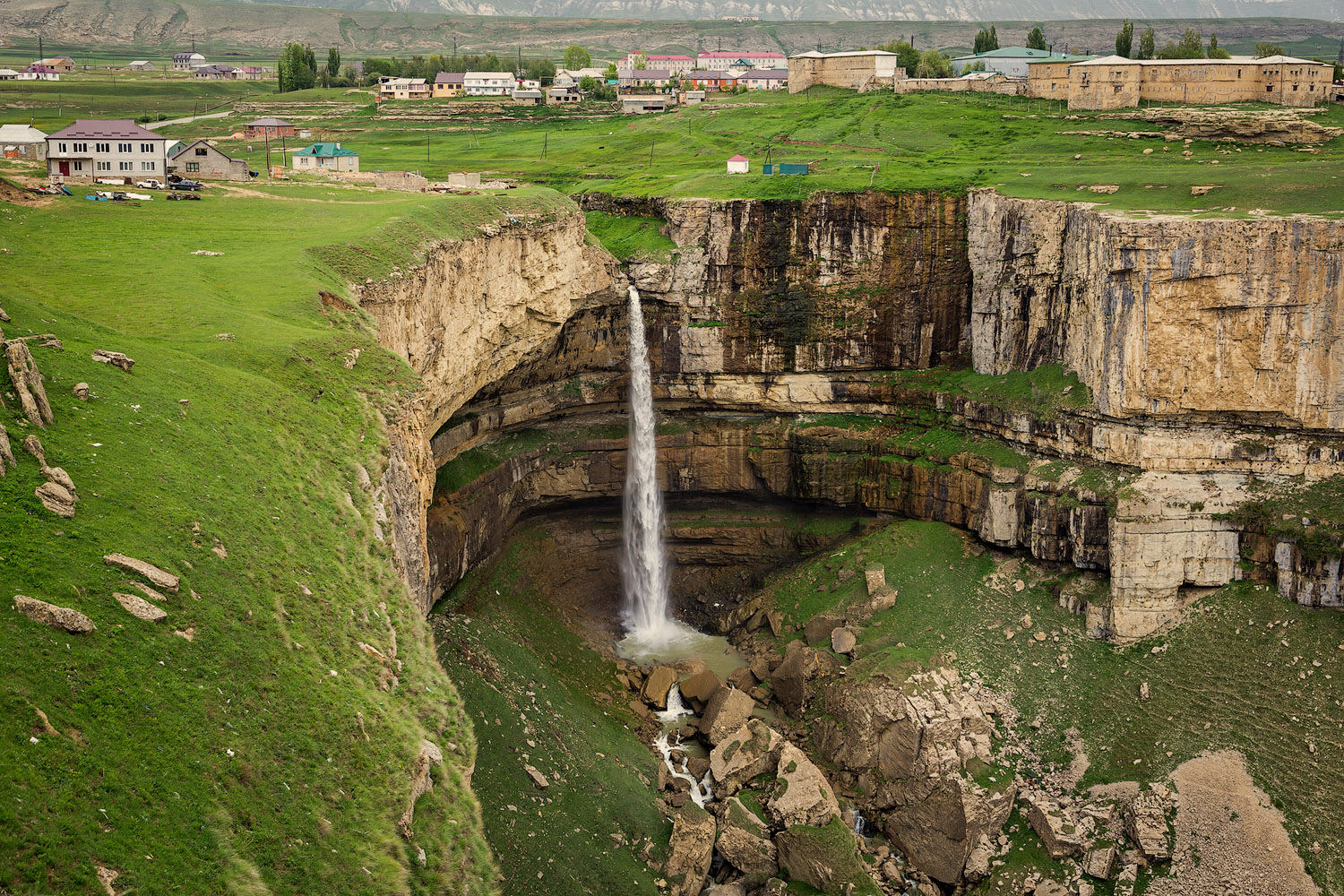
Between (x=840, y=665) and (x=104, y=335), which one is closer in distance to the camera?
(x=104, y=335)

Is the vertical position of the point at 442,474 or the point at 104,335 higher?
the point at 104,335

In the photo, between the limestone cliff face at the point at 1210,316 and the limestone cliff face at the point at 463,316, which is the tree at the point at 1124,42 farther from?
the limestone cliff face at the point at 463,316

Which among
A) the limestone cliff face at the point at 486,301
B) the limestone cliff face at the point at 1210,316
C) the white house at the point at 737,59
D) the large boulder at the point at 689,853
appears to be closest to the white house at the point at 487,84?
the white house at the point at 737,59

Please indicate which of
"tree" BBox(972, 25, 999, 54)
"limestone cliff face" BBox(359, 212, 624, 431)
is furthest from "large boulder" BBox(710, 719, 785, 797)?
"tree" BBox(972, 25, 999, 54)

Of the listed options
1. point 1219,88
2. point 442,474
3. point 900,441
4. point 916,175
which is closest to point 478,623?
point 442,474

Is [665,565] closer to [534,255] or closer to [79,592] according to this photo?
[534,255]

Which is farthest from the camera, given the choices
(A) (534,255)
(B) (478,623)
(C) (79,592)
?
(A) (534,255)

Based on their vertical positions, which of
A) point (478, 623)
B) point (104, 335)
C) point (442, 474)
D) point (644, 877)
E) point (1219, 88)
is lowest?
point (644, 877)

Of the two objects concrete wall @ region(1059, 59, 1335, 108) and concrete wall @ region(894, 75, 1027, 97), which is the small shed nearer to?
concrete wall @ region(894, 75, 1027, 97)
